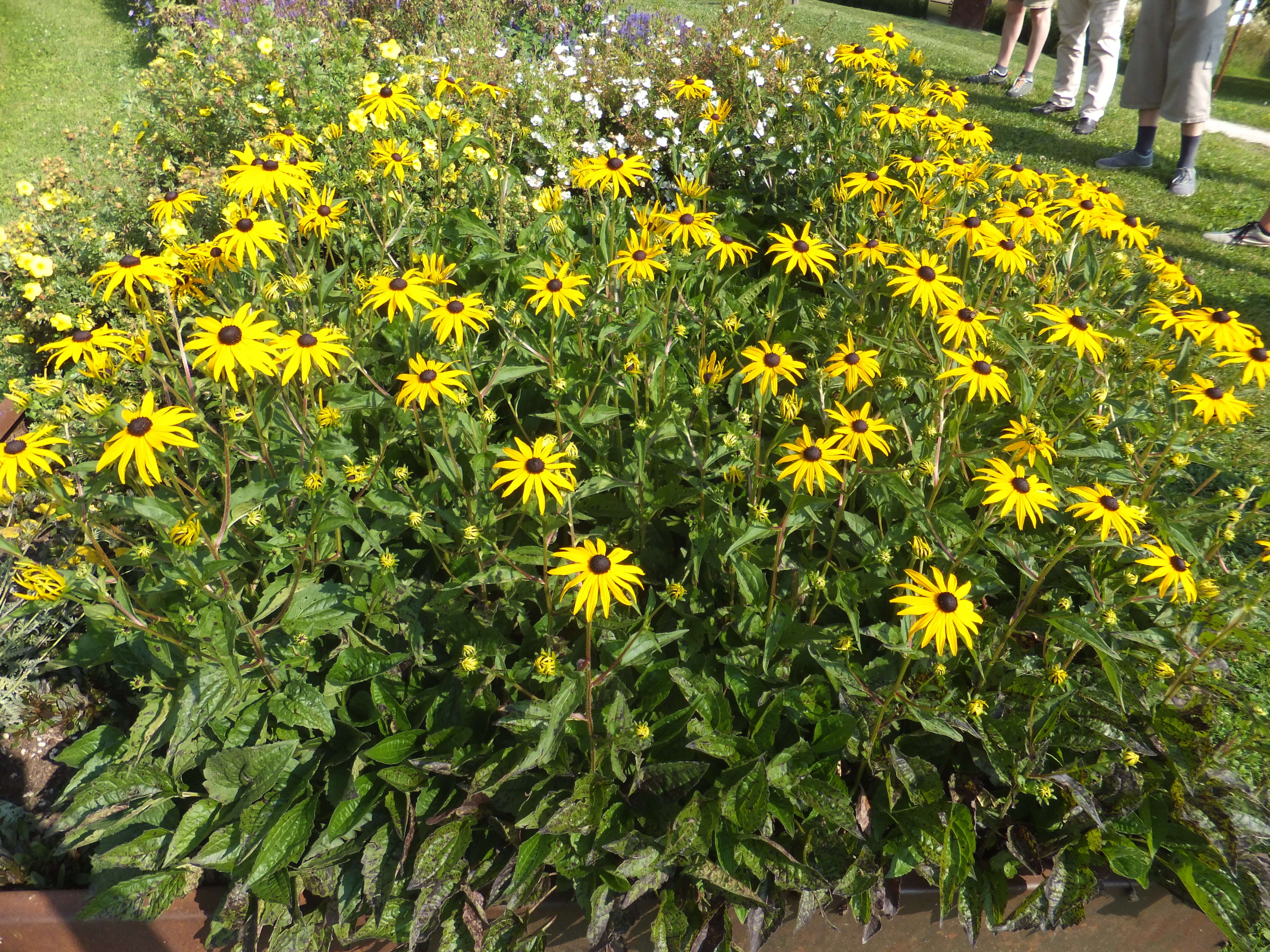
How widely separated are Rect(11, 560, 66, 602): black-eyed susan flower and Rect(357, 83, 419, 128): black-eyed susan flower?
195cm

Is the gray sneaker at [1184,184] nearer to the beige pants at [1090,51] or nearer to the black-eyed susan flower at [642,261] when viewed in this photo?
the beige pants at [1090,51]

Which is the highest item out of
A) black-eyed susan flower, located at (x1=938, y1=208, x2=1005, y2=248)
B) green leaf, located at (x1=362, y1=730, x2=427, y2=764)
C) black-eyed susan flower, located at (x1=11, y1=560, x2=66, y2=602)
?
black-eyed susan flower, located at (x1=938, y1=208, x2=1005, y2=248)

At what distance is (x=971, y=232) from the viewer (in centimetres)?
244

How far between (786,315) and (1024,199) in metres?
1.06

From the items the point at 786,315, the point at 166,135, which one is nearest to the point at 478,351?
the point at 786,315

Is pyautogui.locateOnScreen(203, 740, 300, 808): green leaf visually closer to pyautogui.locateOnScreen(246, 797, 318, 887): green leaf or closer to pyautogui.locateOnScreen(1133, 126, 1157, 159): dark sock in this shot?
pyautogui.locateOnScreen(246, 797, 318, 887): green leaf

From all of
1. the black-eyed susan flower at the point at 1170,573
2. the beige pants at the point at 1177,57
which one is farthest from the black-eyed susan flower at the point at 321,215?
the beige pants at the point at 1177,57

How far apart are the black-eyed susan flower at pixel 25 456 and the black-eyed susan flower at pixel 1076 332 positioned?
8.66 feet

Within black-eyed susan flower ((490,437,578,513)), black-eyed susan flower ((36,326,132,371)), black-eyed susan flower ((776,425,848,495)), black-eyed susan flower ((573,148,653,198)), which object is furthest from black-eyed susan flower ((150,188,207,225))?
black-eyed susan flower ((776,425,848,495))

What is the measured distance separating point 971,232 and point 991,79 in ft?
25.2

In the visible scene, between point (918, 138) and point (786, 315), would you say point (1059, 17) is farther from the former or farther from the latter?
point (786, 315)

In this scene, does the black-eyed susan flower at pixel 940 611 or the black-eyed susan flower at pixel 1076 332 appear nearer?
the black-eyed susan flower at pixel 940 611

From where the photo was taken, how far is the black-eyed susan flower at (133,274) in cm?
204

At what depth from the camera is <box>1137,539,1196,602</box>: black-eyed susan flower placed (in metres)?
1.95
